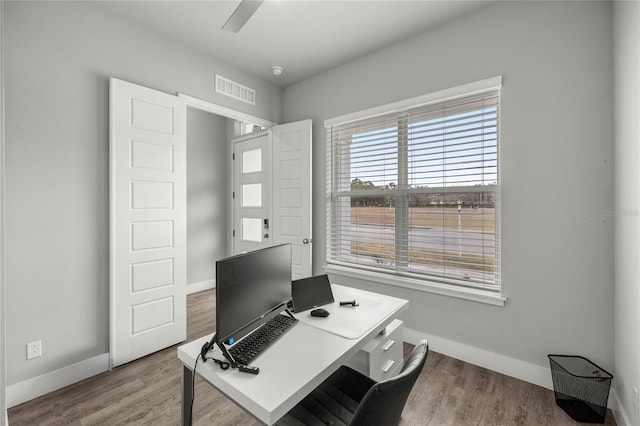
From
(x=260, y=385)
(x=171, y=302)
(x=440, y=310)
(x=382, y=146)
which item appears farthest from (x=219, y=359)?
(x=382, y=146)

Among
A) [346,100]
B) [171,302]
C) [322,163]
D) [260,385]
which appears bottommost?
[171,302]

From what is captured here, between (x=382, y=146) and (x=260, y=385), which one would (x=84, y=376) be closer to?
(x=260, y=385)

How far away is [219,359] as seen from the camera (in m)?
1.18

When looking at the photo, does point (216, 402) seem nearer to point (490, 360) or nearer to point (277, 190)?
point (490, 360)

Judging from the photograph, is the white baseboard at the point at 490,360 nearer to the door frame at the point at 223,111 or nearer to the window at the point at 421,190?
the window at the point at 421,190

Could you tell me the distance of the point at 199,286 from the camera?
464 centimetres

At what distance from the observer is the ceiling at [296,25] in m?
2.35

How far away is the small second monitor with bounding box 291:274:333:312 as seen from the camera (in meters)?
1.72

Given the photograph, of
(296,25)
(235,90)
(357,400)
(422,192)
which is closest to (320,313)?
(357,400)

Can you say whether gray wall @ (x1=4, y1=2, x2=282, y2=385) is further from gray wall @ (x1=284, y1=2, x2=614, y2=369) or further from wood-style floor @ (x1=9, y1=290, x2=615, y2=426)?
gray wall @ (x1=284, y1=2, x2=614, y2=369)

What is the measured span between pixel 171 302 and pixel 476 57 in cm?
340

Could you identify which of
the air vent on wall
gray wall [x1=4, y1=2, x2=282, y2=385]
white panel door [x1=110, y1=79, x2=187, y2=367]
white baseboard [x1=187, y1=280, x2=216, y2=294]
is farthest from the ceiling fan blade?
white baseboard [x1=187, y1=280, x2=216, y2=294]

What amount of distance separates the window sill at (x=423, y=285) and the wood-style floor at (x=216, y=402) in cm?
56

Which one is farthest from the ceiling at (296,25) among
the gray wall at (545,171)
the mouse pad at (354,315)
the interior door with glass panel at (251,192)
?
the mouse pad at (354,315)
